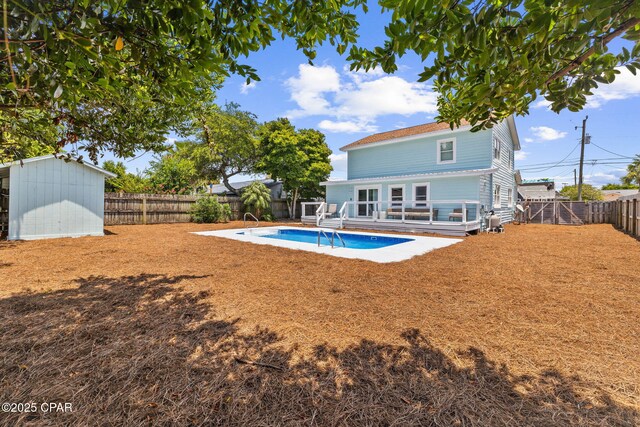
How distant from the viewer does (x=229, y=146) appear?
23234 mm

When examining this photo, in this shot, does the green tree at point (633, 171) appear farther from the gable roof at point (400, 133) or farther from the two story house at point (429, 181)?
the gable roof at point (400, 133)

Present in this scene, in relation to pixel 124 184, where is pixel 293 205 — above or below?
below

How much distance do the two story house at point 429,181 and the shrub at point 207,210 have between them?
6.25m

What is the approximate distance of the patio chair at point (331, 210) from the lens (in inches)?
693

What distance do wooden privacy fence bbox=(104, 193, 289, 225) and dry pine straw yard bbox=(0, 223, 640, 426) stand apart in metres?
10.8

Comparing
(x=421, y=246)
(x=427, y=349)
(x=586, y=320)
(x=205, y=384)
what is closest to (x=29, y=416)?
(x=205, y=384)

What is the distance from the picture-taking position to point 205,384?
2207 millimetres

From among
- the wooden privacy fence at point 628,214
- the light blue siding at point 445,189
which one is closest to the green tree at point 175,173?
the light blue siding at point 445,189

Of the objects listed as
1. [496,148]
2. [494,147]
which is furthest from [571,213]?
[494,147]

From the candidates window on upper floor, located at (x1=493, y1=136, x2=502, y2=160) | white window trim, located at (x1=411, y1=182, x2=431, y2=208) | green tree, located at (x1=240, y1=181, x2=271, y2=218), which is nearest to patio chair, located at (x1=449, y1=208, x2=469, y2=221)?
white window trim, located at (x1=411, y1=182, x2=431, y2=208)

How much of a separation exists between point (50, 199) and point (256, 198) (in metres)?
11.1

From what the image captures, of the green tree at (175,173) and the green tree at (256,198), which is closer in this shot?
the green tree at (256,198)

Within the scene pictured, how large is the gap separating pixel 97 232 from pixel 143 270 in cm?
781

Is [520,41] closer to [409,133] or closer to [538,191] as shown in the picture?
[409,133]
